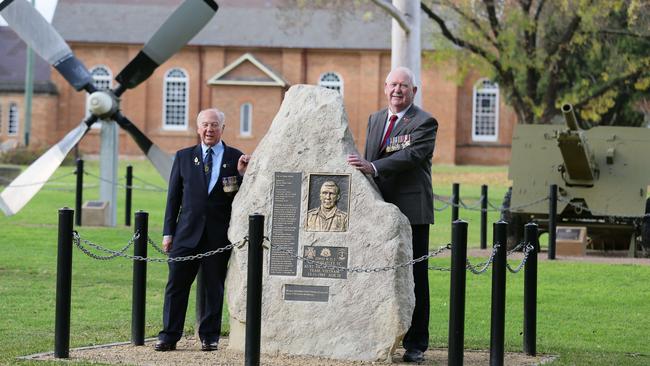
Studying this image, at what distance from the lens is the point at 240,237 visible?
931 cm

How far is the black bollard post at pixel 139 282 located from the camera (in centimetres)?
968

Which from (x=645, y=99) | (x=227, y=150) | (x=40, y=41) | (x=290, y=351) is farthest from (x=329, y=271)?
(x=645, y=99)

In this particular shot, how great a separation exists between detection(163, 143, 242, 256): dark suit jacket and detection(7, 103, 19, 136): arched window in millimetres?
56559

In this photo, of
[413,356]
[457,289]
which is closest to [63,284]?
[413,356]

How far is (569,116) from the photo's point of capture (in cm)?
1839

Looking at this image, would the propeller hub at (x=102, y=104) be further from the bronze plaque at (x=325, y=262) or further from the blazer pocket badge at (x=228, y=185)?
the bronze plaque at (x=325, y=262)

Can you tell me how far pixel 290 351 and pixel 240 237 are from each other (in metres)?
0.88

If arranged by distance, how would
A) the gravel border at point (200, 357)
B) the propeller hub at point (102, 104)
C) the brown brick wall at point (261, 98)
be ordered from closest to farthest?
the gravel border at point (200, 357)
the propeller hub at point (102, 104)
the brown brick wall at point (261, 98)

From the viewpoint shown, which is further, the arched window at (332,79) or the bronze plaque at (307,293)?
the arched window at (332,79)

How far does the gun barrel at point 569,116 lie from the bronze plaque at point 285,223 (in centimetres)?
966

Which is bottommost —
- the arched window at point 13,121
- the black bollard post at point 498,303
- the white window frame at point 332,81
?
the black bollard post at point 498,303

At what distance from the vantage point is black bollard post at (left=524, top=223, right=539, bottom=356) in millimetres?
9641

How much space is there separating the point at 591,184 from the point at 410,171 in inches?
428

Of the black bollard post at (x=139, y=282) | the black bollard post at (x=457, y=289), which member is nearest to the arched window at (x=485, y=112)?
the black bollard post at (x=139, y=282)
